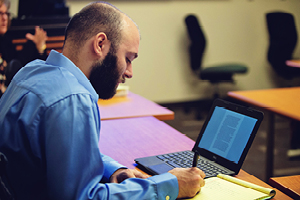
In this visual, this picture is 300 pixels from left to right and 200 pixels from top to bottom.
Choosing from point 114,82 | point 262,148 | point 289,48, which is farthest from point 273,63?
point 114,82

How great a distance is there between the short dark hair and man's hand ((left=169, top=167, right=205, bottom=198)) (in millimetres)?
412

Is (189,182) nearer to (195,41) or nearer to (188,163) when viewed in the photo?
(188,163)

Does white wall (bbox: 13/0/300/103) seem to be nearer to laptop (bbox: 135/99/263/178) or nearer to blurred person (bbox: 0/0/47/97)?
blurred person (bbox: 0/0/47/97)

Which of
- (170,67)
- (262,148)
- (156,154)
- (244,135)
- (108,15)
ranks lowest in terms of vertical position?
(262,148)

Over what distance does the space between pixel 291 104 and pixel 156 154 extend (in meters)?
1.22

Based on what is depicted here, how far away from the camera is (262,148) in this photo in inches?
142

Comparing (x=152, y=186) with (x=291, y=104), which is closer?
(x=152, y=186)

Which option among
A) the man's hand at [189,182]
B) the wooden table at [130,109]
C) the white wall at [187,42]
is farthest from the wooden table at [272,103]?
the white wall at [187,42]

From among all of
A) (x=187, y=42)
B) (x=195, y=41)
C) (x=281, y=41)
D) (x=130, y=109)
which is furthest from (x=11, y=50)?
(x=281, y=41)

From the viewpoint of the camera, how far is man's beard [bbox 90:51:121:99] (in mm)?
1000

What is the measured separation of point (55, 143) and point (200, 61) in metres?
3.84

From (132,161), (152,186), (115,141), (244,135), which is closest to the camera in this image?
(152,186)

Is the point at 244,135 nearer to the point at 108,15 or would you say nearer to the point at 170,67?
the point at 108,15

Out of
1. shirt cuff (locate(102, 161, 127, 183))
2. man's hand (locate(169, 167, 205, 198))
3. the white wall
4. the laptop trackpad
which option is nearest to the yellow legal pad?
man's hand (locate(169, 167, 205, 198))
